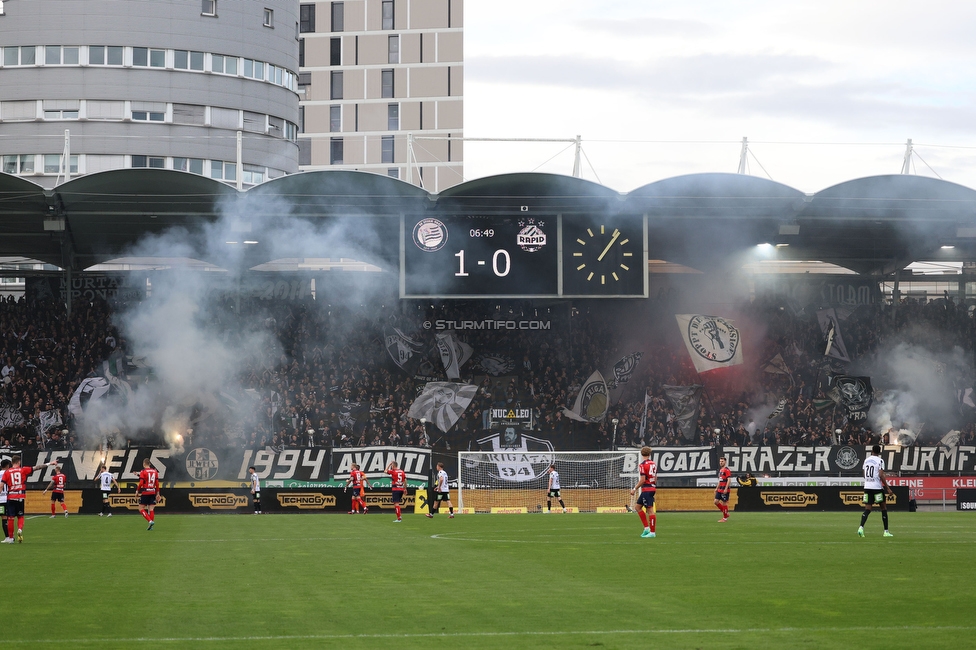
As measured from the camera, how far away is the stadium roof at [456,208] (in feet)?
127

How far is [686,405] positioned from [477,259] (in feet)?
39.2

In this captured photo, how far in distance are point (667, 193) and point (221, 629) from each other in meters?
30.9

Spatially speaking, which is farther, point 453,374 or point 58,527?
point 453,374

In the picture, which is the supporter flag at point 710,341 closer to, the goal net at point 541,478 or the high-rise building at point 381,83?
the goal net at point 541,478

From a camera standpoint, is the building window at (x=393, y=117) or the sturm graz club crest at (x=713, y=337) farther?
the building window at (x=393, y=117)

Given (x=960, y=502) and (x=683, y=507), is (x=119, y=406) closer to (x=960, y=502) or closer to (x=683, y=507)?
(x=683, y=507)

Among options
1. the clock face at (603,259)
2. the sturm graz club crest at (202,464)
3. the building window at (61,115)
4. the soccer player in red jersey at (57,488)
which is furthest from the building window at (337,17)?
the soccer player in red jersey at (57,488)

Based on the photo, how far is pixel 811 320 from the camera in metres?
47.7

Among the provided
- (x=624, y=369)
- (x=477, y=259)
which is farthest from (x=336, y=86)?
(x=477, y=259)

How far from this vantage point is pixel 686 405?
146ft

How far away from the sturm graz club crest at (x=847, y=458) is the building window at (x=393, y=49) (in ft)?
231

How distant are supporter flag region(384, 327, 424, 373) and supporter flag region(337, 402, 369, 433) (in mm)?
2576

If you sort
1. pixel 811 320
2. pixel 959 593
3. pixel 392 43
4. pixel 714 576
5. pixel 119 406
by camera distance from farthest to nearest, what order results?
pixel 392 43 → pixel 811 320 → pixel 119 406 → pixel 714 576 → pixel 959 593

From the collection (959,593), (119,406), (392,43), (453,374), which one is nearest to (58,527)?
(119,406)
